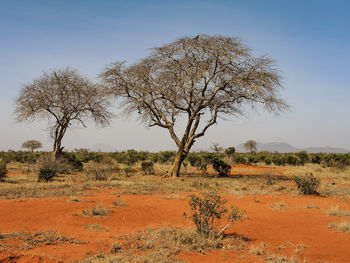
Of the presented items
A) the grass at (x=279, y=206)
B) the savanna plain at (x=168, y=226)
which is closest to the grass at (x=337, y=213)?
the savanna plain at (x=168, y=226)

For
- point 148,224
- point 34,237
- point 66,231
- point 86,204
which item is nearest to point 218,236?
point 148,224

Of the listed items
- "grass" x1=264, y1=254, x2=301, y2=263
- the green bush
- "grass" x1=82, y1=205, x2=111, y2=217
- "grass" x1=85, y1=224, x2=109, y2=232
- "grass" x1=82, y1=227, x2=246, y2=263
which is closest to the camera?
"grass" x1=82, y1=227, x2=246, y2=263

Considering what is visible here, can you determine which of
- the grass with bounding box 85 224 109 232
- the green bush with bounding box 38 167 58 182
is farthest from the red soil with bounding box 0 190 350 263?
the green bush with bounding box 38 167 58 182

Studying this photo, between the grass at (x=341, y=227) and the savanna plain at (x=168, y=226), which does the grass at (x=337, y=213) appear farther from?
the grass at (x=341, y=227)

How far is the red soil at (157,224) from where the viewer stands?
5.99m

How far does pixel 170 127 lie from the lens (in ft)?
73.3

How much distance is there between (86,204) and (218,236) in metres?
5.52

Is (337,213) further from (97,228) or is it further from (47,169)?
(47,169)

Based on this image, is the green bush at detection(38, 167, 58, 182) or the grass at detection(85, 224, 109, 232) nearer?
the grass at detection(85, 224, 109, 232)

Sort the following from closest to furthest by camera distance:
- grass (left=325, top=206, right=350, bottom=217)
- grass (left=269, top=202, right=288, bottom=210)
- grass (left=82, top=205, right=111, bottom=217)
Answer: grass (left=82, top=205, right=111, bottom=217) < grass (left=325, top=206, right=350, bottom=217) < grass (left=269, top=202, right=288, bottom=210)

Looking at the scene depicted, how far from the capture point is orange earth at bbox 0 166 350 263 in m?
5.97

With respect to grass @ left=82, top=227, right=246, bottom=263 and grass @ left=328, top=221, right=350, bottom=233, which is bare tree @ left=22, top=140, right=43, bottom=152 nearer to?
grass @ left=82, top=227, right=246, bottom=263

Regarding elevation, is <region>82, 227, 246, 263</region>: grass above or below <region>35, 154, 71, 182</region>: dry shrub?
below

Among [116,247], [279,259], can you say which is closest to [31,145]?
[116,247]
